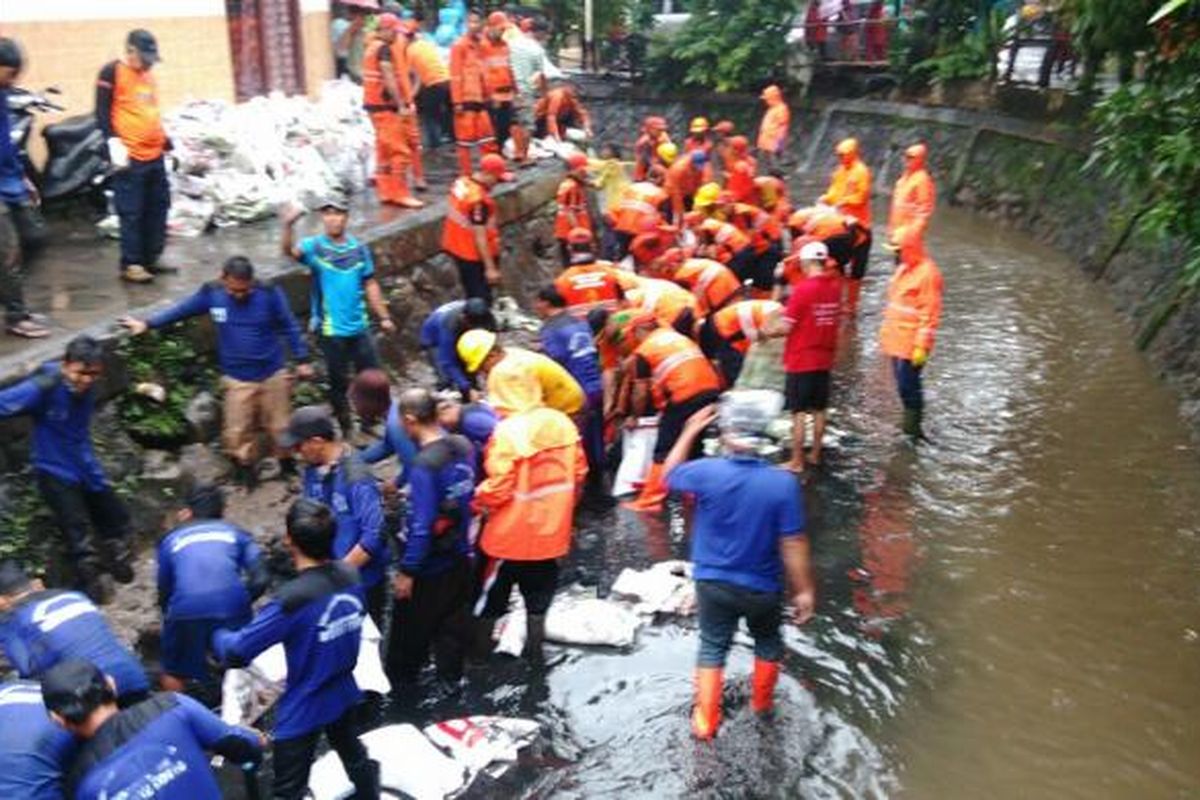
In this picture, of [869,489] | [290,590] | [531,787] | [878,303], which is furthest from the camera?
[878,303]

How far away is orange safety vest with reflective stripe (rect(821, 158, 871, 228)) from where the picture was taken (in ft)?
38.7

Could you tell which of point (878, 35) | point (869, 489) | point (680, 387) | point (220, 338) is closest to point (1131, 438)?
point (869, 489)

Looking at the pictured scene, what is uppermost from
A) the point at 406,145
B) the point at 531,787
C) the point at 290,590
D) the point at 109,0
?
the point at 109,0

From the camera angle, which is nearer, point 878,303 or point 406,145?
point 406,145

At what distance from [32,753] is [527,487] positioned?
2487 millimetres

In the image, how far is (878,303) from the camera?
12406 mm

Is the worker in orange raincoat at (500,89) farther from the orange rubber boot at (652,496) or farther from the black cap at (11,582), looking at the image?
the black cap at (11,582)

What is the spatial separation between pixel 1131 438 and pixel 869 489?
2409 mm

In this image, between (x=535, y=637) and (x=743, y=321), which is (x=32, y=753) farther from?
(x=743, y=321)

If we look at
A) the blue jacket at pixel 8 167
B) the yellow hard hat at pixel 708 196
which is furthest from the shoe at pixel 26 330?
the yellow hard hat at pixel 708 196

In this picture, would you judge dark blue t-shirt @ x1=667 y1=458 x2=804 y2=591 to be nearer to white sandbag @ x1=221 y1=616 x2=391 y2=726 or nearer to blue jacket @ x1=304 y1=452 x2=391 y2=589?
blue jacket @ x1=304 y1=452 x2=391 y2=589

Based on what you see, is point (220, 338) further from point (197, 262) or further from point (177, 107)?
point (177, 107)

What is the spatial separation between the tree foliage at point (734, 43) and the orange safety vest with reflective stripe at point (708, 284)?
15.6 m

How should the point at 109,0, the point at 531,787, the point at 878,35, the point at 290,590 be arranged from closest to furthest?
the point at 290,590
the point at 531,787
the point at 109,0
the point at 878,35
